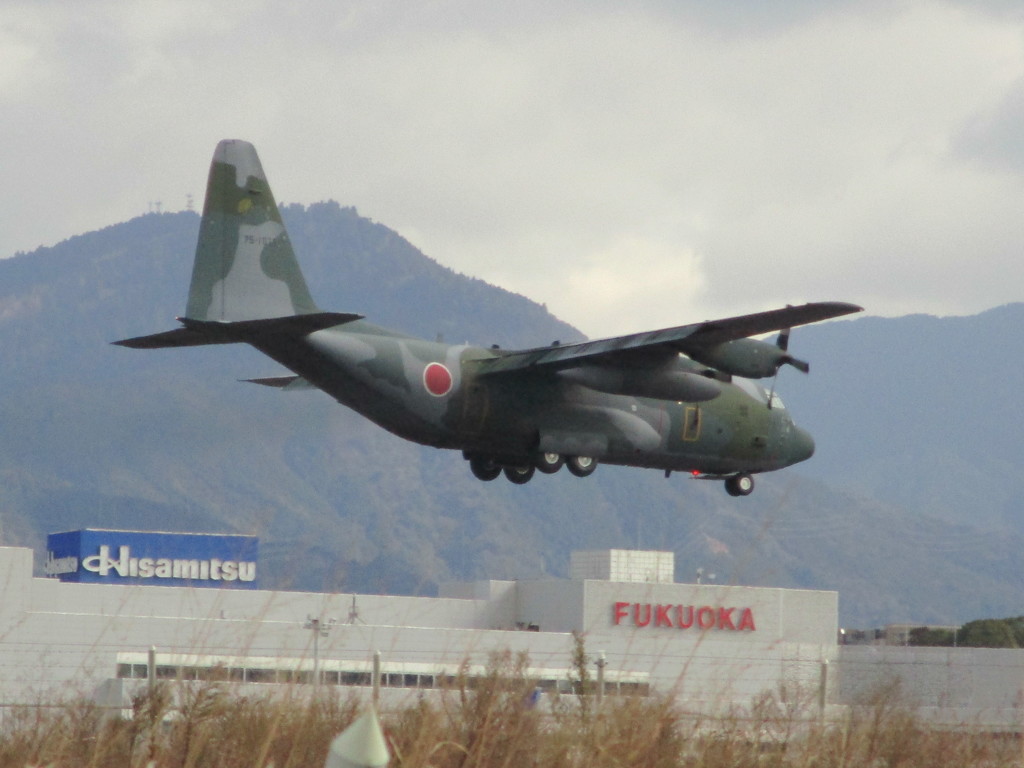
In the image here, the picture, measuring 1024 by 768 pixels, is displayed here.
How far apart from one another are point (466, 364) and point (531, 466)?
3091 millimetres

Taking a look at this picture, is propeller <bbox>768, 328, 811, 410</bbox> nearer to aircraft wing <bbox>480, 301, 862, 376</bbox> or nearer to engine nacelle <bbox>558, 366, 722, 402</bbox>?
aircraft wing <bbox>480, 301, 862, 376</bbox>

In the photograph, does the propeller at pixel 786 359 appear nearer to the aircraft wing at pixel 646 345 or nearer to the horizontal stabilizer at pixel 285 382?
the aircraft wing at pixel 646 345

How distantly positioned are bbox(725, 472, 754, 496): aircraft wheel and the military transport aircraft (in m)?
3.43

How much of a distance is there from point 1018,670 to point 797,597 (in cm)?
3353

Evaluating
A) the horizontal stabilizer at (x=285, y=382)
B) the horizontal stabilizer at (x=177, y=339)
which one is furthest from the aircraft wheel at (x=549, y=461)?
the horizontal stabilizer at (x=177, y=339)

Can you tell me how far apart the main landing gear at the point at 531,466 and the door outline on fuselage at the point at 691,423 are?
253cm

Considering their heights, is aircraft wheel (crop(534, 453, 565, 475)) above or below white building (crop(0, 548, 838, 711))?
above

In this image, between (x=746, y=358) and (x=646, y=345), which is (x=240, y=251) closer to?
(x=646, y=345)

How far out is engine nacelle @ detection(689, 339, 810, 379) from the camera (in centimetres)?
3294

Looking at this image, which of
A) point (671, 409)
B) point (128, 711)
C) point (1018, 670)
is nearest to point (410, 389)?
point (671, 409)

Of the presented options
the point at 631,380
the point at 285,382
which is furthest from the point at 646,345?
the point at 285,382

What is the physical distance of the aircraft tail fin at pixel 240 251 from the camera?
106 feet

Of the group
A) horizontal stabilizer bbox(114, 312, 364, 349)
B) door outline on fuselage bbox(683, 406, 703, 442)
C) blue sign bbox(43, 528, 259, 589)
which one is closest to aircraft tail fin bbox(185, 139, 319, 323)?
horizontal stabilizer bbox(114, 312, 364, 349)

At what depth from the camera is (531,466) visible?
1362 inches
